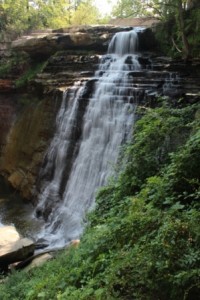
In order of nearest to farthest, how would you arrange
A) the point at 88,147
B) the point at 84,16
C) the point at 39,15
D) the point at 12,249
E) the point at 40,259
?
the point at 40,259
the point at 12,249
the point at 88,147
the point at 39,15
the point at 84,16

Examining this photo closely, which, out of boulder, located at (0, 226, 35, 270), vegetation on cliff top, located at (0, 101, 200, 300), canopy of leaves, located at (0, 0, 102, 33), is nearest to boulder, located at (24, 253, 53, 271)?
boulder, located at (0, 226, 35, 270)

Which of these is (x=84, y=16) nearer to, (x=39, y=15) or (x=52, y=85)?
(x=39, y=15)

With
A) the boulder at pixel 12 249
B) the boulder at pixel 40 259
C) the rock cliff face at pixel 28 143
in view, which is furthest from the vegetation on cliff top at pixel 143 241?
the rock cliff face at pixel 28 143

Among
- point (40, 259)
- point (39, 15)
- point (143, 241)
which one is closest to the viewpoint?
point (143, 241)

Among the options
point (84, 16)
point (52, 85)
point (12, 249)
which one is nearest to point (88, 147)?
point (52, 85)

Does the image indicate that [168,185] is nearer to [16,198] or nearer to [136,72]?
[136,72]

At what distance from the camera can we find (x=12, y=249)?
7500 millimetres

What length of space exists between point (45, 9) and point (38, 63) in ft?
46.2

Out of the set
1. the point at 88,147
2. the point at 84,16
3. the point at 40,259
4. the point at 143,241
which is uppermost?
the point at 84,16

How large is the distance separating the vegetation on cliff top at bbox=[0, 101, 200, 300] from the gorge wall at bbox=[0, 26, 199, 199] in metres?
4.25

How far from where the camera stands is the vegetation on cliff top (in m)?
3.33

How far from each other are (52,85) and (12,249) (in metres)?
7.27

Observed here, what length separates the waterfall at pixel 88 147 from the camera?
9585 mm

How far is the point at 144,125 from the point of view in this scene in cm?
639
